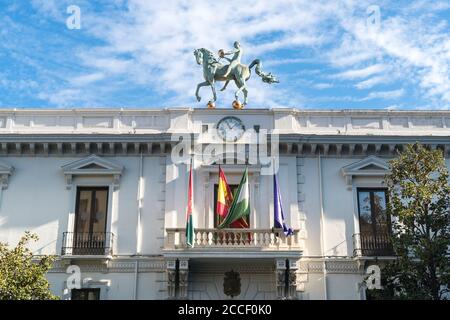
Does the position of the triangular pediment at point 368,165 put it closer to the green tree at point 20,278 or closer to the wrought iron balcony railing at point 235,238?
the wrought iron balcony railing at point 235,238

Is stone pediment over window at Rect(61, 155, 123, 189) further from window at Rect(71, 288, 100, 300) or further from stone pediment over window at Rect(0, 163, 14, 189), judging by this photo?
window at Rect(71, 288, 100, 300)

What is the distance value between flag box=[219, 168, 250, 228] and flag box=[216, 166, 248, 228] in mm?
282

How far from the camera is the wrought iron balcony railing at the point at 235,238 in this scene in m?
21.4

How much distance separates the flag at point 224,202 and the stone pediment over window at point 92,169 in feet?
12.4

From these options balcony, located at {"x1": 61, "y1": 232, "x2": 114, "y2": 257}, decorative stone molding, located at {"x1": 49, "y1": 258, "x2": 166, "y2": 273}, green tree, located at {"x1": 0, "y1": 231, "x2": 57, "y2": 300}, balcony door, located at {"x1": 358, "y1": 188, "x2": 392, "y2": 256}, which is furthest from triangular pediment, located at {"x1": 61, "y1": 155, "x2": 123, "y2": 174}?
balcony door, located at {"x1": 358, "y1": 188, "x2": 392, "y2": 256}

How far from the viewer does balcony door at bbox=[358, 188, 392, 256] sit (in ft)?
72.6

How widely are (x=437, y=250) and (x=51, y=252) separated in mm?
12887

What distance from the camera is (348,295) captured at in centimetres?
2172

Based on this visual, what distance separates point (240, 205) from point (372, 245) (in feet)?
16.0

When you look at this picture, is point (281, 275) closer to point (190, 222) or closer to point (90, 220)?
point (190, 222)

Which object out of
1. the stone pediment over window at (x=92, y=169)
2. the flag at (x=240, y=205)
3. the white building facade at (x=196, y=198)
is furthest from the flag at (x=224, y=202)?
A: the stone pediment over window at (x=92, y=169)

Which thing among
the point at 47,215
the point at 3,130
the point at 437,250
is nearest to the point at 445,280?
the point at 437,250

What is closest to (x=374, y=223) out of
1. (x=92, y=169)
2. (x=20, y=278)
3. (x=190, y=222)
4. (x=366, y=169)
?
(x=366, y=169)

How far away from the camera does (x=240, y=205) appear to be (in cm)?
2192
